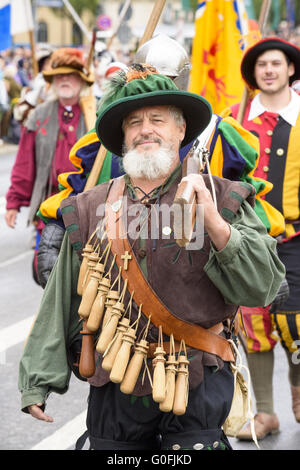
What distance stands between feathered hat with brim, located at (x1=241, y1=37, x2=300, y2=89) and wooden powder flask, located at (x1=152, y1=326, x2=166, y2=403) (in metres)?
2.94

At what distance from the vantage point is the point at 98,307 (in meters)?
3.25

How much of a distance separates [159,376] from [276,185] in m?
2.49

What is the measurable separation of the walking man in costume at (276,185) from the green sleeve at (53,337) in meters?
2.05

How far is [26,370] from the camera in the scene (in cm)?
340

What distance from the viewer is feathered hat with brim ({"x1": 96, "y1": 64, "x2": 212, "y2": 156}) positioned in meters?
3.27

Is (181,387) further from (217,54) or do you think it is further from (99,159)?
(217,54)

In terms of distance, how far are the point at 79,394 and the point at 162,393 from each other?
2879mm

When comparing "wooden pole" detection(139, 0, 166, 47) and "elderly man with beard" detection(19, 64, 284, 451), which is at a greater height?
"wooden pole" detection(139, 0, 166, 47)

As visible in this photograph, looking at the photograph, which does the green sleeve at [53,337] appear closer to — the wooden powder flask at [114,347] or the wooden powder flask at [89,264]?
the wooden powder flask at [89,264]

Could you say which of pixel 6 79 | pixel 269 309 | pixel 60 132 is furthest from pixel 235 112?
pixel 6 79

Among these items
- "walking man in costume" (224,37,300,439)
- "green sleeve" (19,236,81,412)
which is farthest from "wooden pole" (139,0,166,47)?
"green sleeve" (19,236,81,412)

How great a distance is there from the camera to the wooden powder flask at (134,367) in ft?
10.3

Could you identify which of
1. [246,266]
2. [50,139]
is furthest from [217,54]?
[246,266]

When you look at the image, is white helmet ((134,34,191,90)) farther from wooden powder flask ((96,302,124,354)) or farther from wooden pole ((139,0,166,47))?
wooden powder flask ((96,302,124,354))
